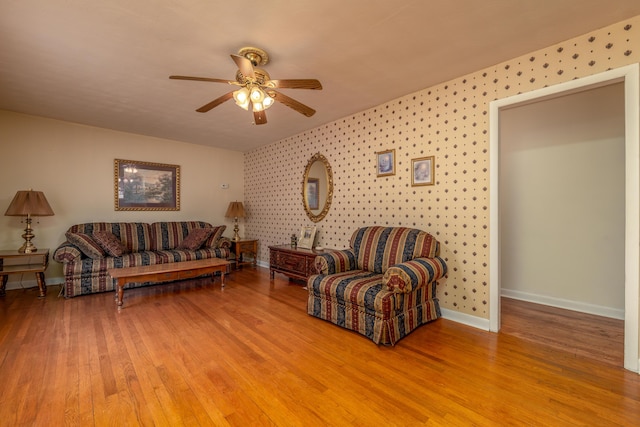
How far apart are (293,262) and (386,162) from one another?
204 cm

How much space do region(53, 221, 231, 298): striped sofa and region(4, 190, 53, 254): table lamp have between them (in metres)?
0.38

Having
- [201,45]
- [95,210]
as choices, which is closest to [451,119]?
[201,45]

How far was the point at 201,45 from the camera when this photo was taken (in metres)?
2.30

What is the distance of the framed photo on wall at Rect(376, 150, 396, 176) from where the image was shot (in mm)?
3472

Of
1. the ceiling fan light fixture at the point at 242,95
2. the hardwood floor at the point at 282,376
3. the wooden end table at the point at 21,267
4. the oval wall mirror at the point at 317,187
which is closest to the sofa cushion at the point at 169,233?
the wooden end table at the point at 21,267

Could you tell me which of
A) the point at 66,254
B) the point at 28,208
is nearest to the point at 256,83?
the point at 66,254

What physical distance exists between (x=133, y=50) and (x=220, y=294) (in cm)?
295

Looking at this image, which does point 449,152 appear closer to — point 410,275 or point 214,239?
point 410,275

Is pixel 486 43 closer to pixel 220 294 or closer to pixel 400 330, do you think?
pixel 400 330

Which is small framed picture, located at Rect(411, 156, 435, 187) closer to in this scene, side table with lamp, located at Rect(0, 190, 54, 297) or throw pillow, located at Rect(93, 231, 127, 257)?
throw pillow, located at Rect(93, 231, 127, 257)

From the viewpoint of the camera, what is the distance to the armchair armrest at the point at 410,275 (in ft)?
7.61

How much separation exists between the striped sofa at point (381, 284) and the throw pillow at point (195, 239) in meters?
2.80

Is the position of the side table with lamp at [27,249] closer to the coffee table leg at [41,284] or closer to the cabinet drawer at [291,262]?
the coffee table leg at [41,284]

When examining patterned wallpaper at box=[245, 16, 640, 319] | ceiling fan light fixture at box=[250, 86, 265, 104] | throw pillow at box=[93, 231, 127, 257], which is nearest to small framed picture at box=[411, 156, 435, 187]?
patterned wallpaper at box=[245, 16, 640, 319]
